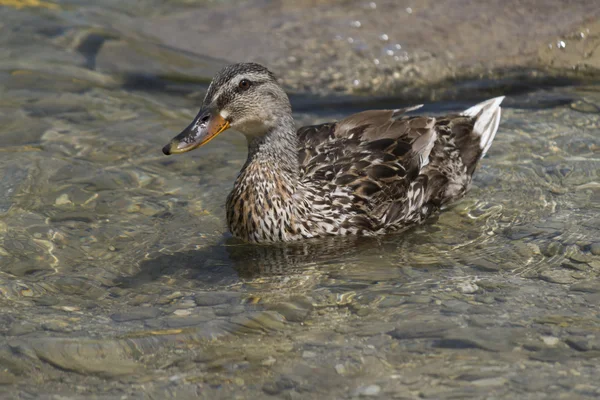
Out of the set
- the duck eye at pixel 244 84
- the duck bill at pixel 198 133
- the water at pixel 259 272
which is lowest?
the water at pixel 259 272

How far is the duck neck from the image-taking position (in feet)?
25.2

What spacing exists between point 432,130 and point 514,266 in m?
1.81

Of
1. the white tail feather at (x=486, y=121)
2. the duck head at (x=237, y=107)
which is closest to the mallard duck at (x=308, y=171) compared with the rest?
the duck head at (x=237, y=107)

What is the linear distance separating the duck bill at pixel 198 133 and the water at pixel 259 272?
0.96m

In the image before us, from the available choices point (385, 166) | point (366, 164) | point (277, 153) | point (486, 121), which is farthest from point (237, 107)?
point (486, 121)

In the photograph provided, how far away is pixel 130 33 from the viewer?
40.4 feet

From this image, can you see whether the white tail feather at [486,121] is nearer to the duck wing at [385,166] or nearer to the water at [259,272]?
the duck wing at [385,166]

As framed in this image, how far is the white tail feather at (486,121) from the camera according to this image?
8.85 meters

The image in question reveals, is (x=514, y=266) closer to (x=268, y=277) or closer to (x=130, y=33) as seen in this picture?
(x=268, y=277)

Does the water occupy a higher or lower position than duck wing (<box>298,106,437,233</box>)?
lower

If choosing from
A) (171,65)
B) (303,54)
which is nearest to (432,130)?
(303,54)

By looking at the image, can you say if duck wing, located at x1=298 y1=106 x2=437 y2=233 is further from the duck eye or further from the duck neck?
the duck eye

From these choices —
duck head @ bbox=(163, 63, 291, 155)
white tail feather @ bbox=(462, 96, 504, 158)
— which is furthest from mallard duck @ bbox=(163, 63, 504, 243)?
white tail feather @ bbox=(462, 96, 504, 158)

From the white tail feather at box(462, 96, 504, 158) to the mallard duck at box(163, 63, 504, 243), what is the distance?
837 mm
